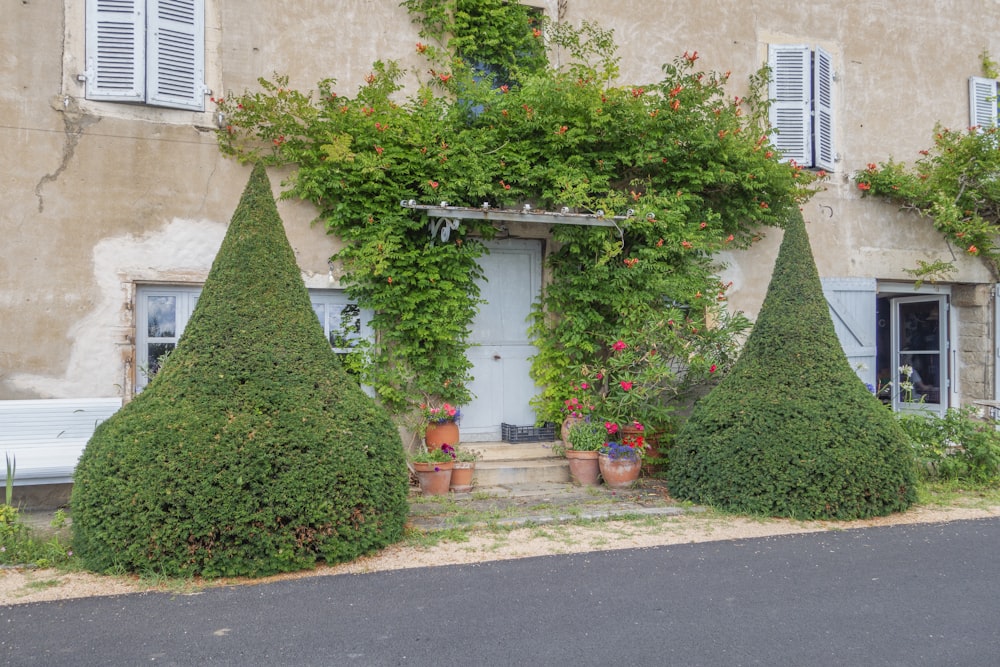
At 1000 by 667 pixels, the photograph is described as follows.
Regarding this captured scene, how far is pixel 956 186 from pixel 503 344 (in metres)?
5.56

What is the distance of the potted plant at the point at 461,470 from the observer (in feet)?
21.8

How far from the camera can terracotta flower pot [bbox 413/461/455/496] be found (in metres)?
6.44

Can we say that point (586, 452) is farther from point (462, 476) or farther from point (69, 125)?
point (69, 125)

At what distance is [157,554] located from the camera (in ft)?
13.5

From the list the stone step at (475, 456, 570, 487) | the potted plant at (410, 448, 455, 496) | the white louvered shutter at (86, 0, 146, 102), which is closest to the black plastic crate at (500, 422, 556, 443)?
the stone step at (475, 456, 570, 487)

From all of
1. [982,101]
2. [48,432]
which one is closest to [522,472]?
[48,432]

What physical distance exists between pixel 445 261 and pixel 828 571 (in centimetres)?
408

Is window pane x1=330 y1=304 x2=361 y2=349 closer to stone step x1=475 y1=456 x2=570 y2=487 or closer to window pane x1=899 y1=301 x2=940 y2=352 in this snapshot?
stone step x1=475 y1=456 x2=570 y2=487

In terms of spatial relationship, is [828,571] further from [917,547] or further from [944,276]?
[944,276]

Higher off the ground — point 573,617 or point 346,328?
point 346,328

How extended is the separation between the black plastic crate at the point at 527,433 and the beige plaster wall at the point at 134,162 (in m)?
2.20

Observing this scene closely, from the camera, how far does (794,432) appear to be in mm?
5613

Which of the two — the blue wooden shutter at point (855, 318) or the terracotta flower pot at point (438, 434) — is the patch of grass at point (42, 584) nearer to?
the terracotta flower pot at point (438, 434)

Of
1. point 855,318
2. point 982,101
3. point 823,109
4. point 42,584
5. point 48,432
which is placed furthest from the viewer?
point 982,101
